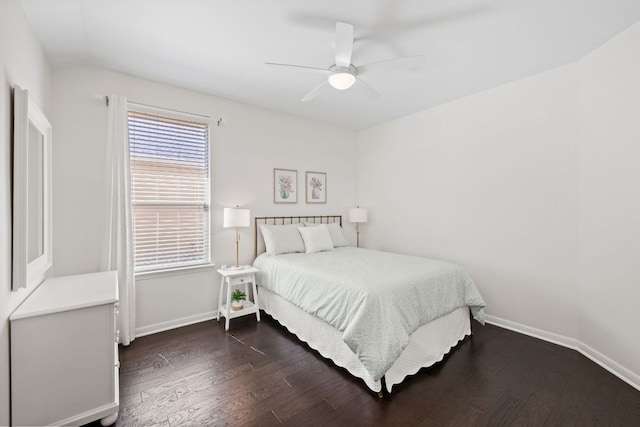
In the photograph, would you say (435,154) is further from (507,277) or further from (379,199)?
(507,277)

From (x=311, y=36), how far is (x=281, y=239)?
229 centimetres

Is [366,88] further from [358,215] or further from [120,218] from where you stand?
[120,218]

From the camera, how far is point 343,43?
2.03 metres

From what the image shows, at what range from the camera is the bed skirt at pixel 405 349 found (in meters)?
2.09

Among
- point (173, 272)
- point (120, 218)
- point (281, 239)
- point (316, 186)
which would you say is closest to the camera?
point (120, 218)

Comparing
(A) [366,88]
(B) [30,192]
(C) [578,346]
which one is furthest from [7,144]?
(C) [578,346]

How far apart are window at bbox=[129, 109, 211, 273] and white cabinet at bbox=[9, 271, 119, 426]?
1.26 metres

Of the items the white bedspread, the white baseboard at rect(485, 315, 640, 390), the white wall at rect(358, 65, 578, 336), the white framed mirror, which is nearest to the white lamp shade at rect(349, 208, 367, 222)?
the white wall at rect(358, 65, 578, 336)

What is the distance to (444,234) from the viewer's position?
370 cm

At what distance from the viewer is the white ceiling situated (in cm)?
190

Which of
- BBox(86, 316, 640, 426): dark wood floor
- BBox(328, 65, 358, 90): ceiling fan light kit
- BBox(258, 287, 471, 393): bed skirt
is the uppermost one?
BBox(328, 65, 358, 90): ceiling fan light kit

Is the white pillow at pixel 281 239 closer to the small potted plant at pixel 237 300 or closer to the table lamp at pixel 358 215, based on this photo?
the small potted plant at pixel 237 300

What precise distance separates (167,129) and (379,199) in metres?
3.18

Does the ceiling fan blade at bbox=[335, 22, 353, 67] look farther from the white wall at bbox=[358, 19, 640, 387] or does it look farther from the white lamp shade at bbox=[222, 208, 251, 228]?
the white wall at bbox=[358, 19, 640, 387]
